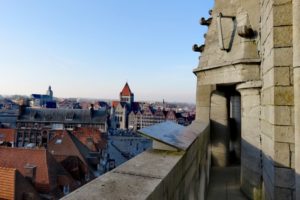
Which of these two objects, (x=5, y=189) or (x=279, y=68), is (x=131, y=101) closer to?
(x=5, y=189)

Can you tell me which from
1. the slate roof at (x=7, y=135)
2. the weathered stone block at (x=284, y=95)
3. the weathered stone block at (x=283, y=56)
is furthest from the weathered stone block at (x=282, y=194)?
the slate roof at (x=7, y=135)

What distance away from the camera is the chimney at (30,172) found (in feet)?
63.1

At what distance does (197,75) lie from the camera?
7.82 m

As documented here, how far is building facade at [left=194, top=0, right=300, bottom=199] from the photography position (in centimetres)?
353

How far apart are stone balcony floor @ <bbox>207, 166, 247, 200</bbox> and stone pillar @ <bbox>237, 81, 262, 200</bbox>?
301mm

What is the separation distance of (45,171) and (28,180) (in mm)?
1961

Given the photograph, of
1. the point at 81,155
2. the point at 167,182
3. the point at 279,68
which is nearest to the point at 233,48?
the point at 279,68

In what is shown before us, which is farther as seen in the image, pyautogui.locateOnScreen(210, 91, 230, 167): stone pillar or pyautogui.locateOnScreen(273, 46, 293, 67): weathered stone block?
pyautogui.locateOnScreen(210, 91, 230, 167): stone pillar

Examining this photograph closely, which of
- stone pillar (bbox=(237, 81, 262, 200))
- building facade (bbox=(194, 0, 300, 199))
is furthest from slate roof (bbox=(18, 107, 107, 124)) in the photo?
stone pillar (bbox=(237, 81, 262, 200))

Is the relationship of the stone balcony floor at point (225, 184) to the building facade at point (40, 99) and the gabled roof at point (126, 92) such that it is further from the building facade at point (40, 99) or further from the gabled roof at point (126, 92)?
the building facade at point (40, 99)

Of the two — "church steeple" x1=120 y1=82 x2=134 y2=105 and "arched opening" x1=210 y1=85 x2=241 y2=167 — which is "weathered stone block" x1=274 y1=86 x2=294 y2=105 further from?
"church steeple" x1=120 y1=82 x2=134 y2=105

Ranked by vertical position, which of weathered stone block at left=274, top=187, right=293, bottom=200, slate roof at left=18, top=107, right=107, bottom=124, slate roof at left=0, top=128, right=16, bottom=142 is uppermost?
weathered stone block at left=274, top=187, right=293, bottom=200

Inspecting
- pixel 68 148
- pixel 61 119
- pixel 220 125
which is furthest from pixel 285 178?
pixel 61 119

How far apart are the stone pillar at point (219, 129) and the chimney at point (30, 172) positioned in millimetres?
15028
